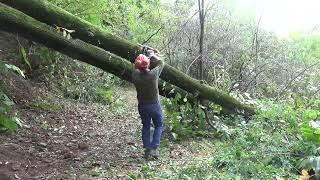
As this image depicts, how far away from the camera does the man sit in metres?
7.11

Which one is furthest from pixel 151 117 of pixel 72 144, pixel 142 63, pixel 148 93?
pixel 72 144

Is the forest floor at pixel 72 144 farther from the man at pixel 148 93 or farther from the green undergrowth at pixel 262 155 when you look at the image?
the man at pixel 148 93

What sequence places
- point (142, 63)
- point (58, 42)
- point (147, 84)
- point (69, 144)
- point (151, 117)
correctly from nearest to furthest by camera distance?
point (142, 63)
point (147, 84)
point (151, 117)
point (58, 42)
point (69, 144)

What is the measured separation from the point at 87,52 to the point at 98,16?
3.40m

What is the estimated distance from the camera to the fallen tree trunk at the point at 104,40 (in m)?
7.28

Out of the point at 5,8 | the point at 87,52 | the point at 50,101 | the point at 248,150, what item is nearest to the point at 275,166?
the point at 248,150

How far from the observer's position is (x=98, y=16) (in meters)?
11.0

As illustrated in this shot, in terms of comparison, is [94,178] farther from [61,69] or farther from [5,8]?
[61,69]

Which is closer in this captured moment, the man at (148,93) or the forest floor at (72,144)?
the forest floor at (72,144)

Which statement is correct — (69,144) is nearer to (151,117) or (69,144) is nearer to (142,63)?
(151,117)

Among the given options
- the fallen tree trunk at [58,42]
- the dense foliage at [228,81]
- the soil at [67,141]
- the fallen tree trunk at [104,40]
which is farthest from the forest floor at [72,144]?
the fallen tree trunk at [58,42]

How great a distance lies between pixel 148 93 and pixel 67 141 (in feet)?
6.44

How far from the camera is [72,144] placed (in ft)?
25.8

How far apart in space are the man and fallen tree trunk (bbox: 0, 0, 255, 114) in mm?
1041
